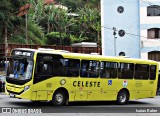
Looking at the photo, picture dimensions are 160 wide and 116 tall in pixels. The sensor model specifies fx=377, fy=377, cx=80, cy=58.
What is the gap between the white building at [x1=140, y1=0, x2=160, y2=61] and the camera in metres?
39.9

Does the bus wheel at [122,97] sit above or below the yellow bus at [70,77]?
below

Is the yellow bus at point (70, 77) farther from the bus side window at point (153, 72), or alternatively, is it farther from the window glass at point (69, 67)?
the bus side window at point (153, 72)

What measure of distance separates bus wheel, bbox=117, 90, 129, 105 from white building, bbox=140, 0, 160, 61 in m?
→ 19.4

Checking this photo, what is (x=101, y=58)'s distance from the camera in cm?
1953

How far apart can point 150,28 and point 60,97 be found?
81.2ft

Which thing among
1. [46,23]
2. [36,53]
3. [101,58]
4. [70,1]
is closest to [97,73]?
[101,58]

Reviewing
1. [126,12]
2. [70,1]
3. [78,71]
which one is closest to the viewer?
[78,71]

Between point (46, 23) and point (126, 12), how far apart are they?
28772mm

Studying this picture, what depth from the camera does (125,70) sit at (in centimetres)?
2102

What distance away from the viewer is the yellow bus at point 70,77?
16.8m

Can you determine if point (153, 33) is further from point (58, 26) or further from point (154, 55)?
point (58, 26)

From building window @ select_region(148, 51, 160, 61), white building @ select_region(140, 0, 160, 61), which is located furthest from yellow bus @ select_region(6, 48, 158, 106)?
building window @ select_region(148, 51, 160, 61)

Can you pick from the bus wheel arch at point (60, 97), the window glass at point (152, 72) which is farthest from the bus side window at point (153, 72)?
the bus wheel arch at point (60, 97)

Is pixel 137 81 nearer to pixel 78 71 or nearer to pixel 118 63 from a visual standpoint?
pixel 118 63
